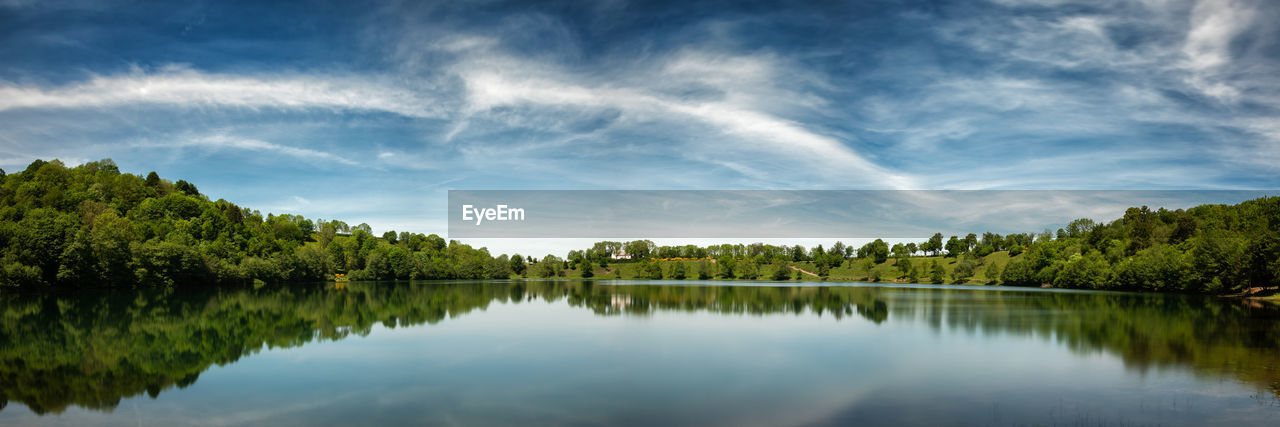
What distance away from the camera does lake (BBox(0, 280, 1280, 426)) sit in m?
13.3

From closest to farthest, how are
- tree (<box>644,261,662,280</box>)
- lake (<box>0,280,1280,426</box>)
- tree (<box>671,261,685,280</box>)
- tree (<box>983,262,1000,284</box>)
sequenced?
lake (<box>0,280,1280,426</box>) < tree (<box>983,262,1000,284</box>) < tree (<box>671,261,685,280</box>) < tree (<box>644,261,662,280</box>)

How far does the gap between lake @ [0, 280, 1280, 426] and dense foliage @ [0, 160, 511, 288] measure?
33.6 m

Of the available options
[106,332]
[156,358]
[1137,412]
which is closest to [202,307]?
[106,332]

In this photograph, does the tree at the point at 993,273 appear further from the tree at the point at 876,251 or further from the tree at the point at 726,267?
the tree at the point at 726,267

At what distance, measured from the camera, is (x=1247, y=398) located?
14625 millimetres

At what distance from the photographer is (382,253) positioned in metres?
129

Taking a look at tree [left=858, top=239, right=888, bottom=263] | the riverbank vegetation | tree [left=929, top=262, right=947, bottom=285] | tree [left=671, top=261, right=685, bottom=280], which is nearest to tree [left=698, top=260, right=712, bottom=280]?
the riverbank vegetation

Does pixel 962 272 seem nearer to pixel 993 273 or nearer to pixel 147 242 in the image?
pixel 993 273

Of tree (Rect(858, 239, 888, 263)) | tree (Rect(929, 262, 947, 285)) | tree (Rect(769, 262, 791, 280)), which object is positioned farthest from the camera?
tree (Rect(858, 239, 888, 263))

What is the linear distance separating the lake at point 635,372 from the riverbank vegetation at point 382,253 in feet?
117

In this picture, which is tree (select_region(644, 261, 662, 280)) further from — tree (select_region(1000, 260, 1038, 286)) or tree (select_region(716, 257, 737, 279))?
tree (select_region(1000, 260, 1038, 286))

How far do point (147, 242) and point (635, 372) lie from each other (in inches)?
3183

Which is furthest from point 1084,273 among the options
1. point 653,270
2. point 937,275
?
point 653,270

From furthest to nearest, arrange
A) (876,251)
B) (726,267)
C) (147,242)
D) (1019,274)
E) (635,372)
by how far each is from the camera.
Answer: (876,251) → (726,267) → (1019,274) → (147,242) → (635,372)
